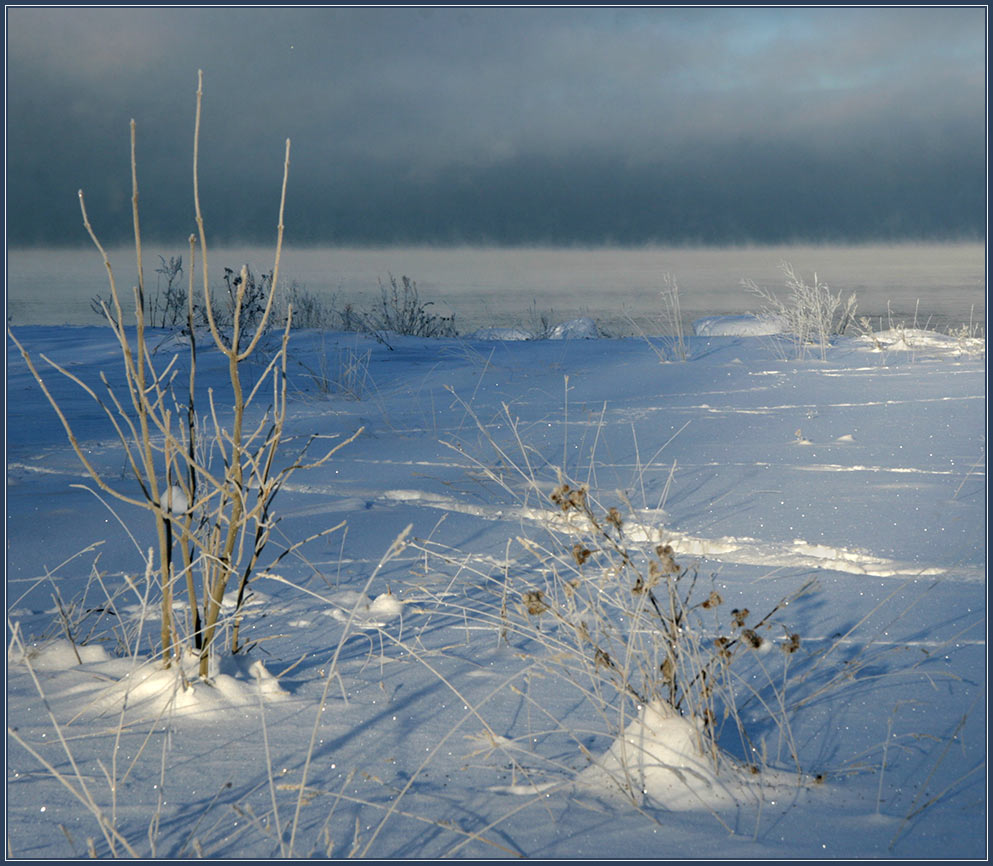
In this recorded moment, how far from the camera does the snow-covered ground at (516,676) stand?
139cm

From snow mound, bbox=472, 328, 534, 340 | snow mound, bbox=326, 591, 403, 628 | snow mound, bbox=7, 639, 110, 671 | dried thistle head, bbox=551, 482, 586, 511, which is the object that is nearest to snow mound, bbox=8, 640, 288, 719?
snow mound, bbox=7, 639, 110, 671

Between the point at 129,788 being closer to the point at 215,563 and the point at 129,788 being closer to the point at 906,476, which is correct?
the point at 215,563

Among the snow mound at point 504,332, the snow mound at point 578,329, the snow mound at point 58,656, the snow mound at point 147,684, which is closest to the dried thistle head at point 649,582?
the snow mound at point 147,684

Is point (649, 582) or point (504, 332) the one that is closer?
point (649, 582)

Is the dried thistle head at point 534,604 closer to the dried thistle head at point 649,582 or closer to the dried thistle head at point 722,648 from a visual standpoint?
the dried thistle head at point 649,582

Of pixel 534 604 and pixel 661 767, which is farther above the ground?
pixel 534 604

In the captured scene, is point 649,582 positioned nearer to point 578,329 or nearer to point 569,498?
point 569,498

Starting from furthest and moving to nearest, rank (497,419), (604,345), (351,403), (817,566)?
(604,345) < (351,403) < (497,419) < (817,566)

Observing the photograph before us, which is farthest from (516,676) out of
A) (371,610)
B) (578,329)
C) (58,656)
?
(578,329)

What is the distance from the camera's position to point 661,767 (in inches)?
59.8

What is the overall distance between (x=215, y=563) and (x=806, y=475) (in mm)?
2590

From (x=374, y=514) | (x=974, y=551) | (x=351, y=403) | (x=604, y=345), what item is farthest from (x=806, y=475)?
(x=604, y=345)

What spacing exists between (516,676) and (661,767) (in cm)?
33

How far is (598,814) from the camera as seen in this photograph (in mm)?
1416
